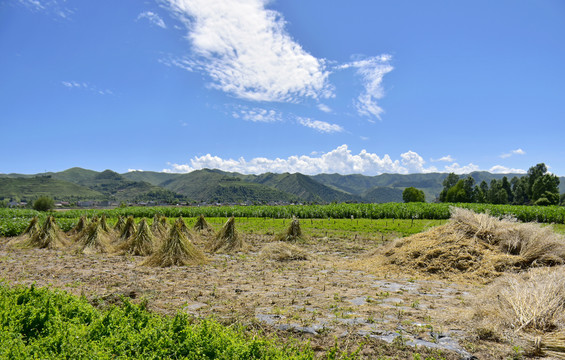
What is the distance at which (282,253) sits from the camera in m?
13.0

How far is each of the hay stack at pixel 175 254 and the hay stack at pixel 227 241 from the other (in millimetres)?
2887

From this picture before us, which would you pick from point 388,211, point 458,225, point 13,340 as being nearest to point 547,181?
point 388,211

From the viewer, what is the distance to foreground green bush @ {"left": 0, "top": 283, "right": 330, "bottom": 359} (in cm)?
417

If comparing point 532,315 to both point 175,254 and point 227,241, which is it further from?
point 227,241

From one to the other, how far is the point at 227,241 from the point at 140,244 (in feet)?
13.2

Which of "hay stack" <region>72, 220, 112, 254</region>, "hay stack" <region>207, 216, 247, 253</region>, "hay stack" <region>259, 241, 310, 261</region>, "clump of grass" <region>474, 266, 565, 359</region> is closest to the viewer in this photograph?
"clump of grass" <region>474, 266, 565, 359</region>

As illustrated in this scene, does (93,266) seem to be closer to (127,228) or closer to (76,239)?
(127,228)

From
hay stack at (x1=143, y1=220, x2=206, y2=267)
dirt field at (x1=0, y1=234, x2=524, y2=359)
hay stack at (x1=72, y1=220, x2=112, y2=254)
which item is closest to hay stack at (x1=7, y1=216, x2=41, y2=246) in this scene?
hay stack at (x1=72, y1=220, x2=112, y2=254)

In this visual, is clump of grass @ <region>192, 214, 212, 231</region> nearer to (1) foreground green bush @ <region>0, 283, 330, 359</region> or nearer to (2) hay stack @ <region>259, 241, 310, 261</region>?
(2) hay stack @ <region>259, 241, 310, 261</region>

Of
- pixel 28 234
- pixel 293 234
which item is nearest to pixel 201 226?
pixel 293 234

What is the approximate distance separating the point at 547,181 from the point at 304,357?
A: 101777 mm

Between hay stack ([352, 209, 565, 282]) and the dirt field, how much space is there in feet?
3.60

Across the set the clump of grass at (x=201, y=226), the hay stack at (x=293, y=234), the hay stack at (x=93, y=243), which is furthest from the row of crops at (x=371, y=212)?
the hay stack at (x=93, y=243)

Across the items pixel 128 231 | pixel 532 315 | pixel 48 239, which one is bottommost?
pixel 48 239
